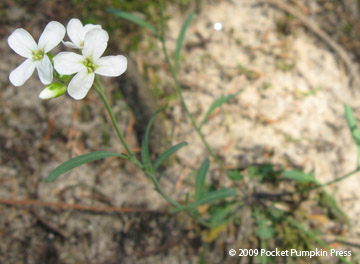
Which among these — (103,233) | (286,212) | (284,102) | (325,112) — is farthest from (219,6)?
(103,233)

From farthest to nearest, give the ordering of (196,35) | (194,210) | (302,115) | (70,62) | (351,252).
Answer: (196,35) < (302,115) < (351,252) < (194,210) < (70,62)

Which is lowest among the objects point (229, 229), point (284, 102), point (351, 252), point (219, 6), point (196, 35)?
point (351, 252)

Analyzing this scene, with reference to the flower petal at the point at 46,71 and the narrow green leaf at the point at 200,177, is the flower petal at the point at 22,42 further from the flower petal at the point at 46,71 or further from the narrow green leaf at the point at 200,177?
the narrow green leaf at the point at 200,177

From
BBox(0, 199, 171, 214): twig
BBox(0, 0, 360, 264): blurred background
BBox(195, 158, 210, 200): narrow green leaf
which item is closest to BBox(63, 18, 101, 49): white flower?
BBox(195, 158, 210, 200): narrow green leaf

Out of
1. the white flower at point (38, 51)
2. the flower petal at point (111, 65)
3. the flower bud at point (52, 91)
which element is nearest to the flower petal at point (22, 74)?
the white flower at point (38, 51)

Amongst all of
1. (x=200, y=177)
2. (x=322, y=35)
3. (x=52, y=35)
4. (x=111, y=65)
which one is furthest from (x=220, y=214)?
(x=322, y=35)

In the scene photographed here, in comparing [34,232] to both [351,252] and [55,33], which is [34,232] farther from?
[351,252]

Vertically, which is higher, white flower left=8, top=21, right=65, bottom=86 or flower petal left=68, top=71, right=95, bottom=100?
white flower left=8, top=21, right=65, bottom=86

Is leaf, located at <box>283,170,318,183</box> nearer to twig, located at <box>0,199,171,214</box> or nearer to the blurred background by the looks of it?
Result: the blurred background

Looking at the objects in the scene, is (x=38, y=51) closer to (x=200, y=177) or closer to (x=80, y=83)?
(x=80, y=83)
